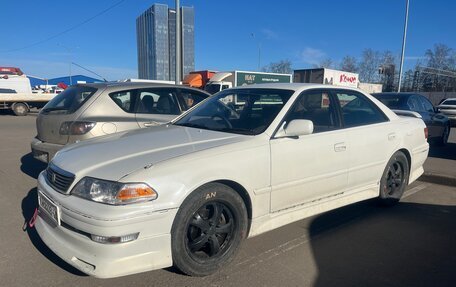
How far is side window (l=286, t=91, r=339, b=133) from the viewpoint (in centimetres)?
388

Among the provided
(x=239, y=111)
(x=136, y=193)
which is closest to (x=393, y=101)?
(x=239, y=111)

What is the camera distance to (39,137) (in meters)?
5.73

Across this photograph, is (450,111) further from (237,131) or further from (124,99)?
(237,131)

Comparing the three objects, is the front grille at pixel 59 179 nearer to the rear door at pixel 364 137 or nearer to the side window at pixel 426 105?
the rear door at pixel 364 137

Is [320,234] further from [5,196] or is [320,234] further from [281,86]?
[5,196]

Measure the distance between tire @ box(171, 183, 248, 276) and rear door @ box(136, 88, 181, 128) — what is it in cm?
284

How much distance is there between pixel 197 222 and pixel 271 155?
925mm

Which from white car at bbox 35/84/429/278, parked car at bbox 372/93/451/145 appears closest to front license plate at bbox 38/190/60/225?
white car at bbox 35/84/429/278

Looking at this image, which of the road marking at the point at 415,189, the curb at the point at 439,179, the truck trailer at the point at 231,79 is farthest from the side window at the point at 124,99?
the truck trailer at the point at 231,79

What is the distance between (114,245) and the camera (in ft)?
8.32

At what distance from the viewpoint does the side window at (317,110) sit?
3.88m

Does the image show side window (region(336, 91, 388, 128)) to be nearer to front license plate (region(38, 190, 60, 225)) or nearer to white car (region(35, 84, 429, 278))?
white car (region(35, 84, 429, 278))

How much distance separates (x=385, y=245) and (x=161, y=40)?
693 inches

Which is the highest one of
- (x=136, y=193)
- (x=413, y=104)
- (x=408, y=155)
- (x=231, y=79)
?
(x=231, y=79)
